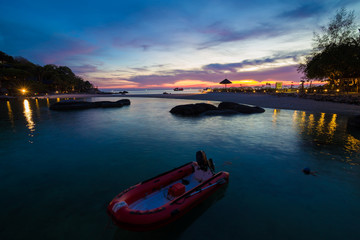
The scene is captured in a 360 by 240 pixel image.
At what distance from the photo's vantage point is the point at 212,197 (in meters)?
6.07

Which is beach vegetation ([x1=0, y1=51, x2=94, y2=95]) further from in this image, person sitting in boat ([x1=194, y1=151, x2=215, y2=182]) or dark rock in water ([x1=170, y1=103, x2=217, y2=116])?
person sitting in boat ([x1=194, y1=151, x2=215, y2=182])

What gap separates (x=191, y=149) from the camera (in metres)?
11.4

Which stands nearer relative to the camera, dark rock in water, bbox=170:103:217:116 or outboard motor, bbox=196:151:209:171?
outboard motor, bbox=196:151:209:171

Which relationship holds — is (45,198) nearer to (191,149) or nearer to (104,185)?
(104,185)

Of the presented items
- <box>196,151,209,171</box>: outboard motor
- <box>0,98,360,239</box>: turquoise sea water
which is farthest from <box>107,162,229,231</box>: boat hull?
<box>0,98,360,239</box>: turquoise sea water

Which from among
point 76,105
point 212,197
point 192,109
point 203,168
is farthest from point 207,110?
point 76,105

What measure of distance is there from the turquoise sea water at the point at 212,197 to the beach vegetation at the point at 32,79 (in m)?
70.5

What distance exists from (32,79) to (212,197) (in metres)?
109

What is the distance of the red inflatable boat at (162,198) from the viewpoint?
13.3 feet

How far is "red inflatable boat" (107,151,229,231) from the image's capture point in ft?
13.3

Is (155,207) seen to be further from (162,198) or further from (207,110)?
(207,110)

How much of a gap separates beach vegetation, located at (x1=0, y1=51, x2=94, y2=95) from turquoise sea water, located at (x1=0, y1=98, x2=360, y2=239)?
70.5 meters

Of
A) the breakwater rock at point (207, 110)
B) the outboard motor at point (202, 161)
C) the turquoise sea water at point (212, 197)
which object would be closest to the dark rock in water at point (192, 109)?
the breakwater rock at point (207, 110)

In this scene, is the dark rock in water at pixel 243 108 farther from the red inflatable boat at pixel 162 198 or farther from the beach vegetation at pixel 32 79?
the beach vegetation at pixel 32 79
